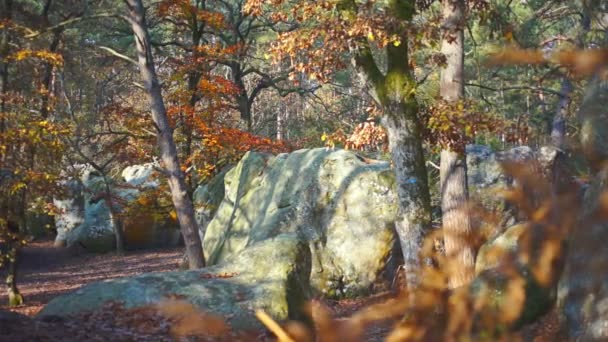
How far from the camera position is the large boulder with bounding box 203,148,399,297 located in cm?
1391

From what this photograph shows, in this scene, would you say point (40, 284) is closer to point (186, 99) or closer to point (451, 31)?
point (186, 99)

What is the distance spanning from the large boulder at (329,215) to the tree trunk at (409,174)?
14.0 feet

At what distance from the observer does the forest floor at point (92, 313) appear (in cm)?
476

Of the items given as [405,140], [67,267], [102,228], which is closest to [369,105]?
[405,140]

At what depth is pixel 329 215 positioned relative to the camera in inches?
578

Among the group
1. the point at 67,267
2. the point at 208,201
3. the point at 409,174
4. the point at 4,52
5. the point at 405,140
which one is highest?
the point at 4,52

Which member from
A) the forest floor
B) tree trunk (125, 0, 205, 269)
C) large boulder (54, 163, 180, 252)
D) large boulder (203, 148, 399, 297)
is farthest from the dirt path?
large boulder (203, 148, 399, 297)

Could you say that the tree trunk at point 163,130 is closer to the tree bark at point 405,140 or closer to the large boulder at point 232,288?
the large boulder at point 232,288

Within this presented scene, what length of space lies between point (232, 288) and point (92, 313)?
1931 millimetres

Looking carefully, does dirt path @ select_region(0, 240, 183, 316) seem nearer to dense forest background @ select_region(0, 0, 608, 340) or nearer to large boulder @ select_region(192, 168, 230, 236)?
dense forest background @ select_region(0, 0, 608, 340)

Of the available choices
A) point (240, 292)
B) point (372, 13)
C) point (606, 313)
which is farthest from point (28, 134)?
point (606, 313)

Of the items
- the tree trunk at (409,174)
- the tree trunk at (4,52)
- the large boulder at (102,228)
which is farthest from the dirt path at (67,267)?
the tree trunk at (409,174)

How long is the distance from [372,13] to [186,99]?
13563 mm

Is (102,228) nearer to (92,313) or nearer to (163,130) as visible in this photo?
(163,130)
